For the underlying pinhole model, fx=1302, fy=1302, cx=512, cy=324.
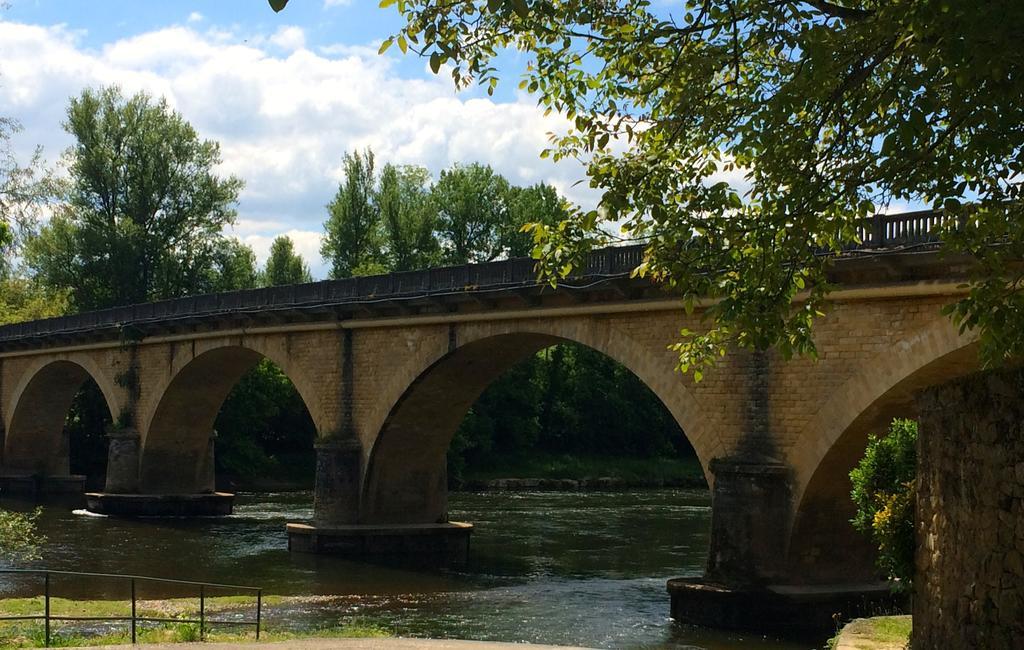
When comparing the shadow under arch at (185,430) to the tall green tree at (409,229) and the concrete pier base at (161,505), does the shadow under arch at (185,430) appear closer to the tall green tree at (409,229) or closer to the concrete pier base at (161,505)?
the concrete pier base at (161,505)

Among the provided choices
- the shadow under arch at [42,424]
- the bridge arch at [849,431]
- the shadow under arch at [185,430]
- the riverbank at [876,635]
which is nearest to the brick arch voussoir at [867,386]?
the bridge arch at [849,431]

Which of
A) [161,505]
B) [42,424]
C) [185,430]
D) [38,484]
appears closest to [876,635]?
[161,505]

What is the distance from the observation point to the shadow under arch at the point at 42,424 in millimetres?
47062

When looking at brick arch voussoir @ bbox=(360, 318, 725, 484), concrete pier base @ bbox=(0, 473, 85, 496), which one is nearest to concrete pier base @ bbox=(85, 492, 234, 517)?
concrete pier base @ bbox=(0, 473, 85, 496)

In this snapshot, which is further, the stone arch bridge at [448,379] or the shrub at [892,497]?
the stone arch bridge at [448,379]

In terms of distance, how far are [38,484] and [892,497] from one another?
4070 cm

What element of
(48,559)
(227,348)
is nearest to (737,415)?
(48,559)

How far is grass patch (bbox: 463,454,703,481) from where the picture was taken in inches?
2067

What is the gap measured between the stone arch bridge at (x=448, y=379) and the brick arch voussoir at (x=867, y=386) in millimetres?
24

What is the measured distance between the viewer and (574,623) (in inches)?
754

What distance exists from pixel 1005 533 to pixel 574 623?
12052mm

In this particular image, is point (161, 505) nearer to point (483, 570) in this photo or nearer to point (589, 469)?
point (483, 570)

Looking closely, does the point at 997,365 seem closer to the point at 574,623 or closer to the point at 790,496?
the point at 790,496

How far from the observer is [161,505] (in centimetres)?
A: 3756
